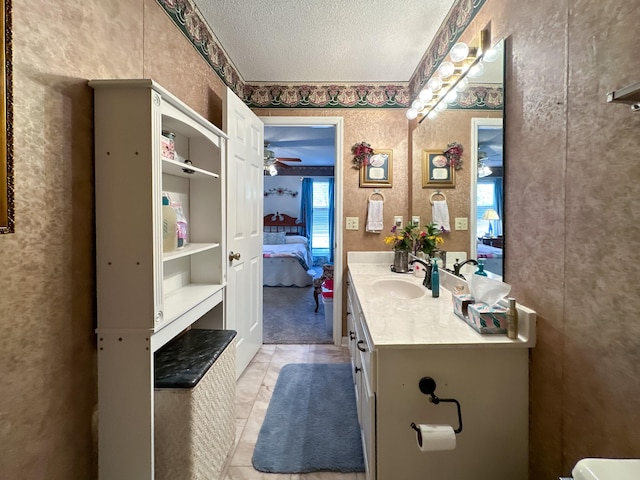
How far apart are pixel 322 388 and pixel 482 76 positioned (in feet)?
6.85

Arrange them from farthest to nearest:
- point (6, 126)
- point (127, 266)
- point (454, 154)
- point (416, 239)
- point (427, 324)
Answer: point (416, 239) → point (454, 154) → point (427, 324) → point (127, 266) → point (6, 126)

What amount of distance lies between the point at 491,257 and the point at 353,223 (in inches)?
56.2

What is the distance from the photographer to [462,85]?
162cm

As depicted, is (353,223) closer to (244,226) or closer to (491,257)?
(244,226)

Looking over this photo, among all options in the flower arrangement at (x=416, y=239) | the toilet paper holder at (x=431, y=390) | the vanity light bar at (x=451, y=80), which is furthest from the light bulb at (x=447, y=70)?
the toilet paper holder at (x=431, y=390)

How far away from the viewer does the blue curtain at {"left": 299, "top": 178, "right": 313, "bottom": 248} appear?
7246mm

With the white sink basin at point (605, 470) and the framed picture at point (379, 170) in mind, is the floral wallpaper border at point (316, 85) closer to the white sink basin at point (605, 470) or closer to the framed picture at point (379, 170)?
the framed picture at point (379, 170)

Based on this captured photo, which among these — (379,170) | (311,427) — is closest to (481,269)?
(311,427)

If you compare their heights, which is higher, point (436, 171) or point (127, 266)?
point (436, 171)

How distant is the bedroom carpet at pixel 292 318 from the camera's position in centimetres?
300

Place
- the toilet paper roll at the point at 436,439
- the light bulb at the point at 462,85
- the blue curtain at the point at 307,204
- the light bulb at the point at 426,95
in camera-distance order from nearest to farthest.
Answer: the toilet paper roll at the point at 436,439
the light bulb at the point at 462,85
the light bulb at the point at 426,95
the blue curtain at the point at 307,204

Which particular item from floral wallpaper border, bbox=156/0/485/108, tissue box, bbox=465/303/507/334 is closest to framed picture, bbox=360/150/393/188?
floral wallpaper border, bbox=156/0/485/108

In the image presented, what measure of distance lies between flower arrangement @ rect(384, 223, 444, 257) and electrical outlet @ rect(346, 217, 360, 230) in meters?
0.31

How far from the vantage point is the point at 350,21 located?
5.92ft
